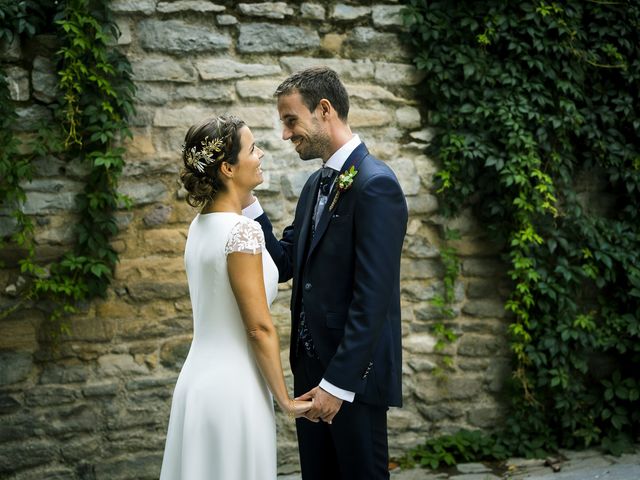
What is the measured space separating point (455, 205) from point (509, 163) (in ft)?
1.37

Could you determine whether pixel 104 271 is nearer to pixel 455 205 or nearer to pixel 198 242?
pixel 198 242

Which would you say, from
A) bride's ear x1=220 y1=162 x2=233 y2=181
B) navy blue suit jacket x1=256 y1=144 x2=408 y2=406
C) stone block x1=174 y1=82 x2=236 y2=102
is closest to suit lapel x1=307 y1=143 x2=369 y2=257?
navy blue suit jacket x1=256 y1=144 x2=408 y2=406

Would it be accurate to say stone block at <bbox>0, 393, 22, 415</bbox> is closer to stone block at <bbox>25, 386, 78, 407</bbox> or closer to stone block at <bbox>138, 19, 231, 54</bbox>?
stone block at <bbox>25, 386, 78, 407</bbox>

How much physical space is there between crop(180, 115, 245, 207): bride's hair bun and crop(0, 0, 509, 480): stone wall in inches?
64.9

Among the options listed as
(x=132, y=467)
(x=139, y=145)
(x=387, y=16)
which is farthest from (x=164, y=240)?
(x=387, y=16)

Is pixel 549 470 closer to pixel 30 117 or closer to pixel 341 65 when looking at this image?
pixel 341 65

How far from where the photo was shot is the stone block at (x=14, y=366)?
12.8 ft

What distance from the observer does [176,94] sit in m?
4.10

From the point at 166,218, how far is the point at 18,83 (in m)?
1.07

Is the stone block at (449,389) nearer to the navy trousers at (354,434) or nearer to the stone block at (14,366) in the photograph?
the navy trousers at (354,434)

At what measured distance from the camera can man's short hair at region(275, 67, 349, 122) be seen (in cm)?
263

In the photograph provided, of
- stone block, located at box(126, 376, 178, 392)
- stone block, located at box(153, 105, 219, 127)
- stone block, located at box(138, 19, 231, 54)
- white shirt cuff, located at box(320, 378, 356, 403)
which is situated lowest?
stone block, located at box(126, 376, 178, 392)

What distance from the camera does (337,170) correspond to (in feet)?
8.86

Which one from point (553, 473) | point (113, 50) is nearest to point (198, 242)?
point (113, 50)
